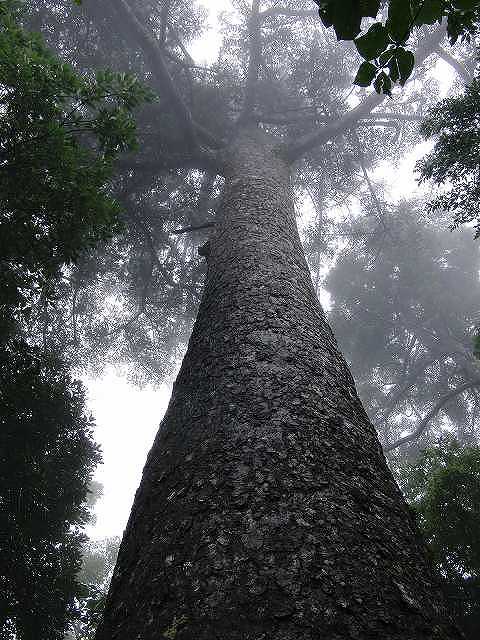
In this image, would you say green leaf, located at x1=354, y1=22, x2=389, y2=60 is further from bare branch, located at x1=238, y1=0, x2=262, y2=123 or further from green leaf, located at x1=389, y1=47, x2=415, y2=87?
bare branch, located at x1=238, y1=0, x2=262, y2=123

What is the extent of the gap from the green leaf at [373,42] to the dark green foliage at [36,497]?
4.05m

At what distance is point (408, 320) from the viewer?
20.6 metres

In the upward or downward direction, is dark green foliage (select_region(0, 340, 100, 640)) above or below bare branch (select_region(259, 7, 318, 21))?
below

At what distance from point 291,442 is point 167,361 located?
666 inches

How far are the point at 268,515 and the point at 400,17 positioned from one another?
1291 mm

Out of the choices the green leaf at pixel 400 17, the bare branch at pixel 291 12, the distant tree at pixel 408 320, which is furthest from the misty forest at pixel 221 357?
the distant tree at pixel 408 320

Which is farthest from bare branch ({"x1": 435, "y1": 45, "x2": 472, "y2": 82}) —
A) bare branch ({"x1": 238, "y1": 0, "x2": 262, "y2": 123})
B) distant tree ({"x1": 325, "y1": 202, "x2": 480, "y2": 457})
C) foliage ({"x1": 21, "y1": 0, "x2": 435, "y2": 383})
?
bare branch ({"x1": 238, "y1": 0, "x2": 262, "y2": 123})

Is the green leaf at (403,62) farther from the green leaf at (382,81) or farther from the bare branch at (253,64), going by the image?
the bare branch at (253,64)

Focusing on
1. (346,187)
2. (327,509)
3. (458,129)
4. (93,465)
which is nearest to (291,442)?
(327,509)

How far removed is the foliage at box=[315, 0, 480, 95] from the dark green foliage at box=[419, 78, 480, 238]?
4977 millimetres

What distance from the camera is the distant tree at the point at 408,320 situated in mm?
18953

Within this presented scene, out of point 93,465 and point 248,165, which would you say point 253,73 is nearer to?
point 248,165

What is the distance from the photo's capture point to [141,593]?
1.36 meters

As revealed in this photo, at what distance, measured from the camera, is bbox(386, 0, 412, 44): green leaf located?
80 cm
